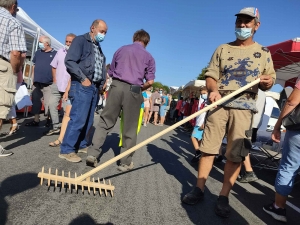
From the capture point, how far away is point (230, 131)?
2.62 meters

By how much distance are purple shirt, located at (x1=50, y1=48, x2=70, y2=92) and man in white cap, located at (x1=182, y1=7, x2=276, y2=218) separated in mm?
2846

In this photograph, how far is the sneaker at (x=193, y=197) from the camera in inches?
101

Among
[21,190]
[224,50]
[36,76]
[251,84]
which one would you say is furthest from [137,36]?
[36,76]

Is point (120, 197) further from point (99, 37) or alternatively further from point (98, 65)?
point (99, 37)

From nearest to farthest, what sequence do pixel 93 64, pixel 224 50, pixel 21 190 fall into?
pixel 21 190, pixel 224 50, pixel 93 64

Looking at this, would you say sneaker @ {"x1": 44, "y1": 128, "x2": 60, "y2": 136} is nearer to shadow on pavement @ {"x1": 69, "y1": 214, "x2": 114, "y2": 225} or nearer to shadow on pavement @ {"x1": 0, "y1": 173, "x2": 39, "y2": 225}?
shadow on pavement @ {"x1": 0, "y1": 173, "x2": 39, "y2": 225}

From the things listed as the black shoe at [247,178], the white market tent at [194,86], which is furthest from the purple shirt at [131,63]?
the white market tent at [194,86]

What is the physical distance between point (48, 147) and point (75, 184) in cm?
185

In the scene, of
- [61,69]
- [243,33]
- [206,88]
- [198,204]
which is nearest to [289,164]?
[198,204]

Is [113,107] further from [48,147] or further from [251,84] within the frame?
[251,84]

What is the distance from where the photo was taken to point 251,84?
2432 millimetres

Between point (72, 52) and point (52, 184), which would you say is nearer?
point (52, 184)

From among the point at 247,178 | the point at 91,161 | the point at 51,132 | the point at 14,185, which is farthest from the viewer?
the point at 51,132

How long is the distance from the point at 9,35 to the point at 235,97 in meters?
2.55
